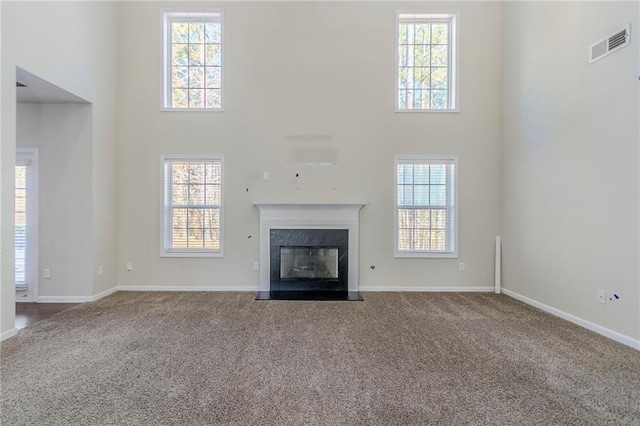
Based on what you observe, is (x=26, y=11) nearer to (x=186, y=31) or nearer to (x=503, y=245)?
(x=186, y=31)

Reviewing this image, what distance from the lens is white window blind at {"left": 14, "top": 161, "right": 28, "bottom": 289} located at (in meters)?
4.19

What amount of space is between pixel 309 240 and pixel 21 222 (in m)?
3.96

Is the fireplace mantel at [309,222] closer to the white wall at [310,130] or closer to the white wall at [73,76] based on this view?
Result: the white wall at [310,130]

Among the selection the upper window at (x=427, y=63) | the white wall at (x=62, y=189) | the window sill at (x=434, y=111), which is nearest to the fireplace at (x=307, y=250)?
the window sill at (x=434, y=111)

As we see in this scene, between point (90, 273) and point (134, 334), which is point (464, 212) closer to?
point (134, 334)

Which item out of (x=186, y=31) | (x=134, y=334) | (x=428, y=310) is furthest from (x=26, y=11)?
(x=428, y=310)

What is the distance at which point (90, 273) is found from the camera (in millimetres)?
4293

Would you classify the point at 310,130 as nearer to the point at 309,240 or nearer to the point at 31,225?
the point at 309,240

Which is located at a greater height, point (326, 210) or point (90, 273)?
point (326, 210)

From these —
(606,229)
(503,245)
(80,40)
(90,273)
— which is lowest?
(90,273)

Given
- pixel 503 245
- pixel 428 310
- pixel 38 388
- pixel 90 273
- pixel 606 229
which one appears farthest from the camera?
pixel 503 245

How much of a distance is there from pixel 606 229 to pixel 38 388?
5.04m

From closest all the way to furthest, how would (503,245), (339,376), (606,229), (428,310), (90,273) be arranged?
(339,376) → (606,229) → (428,310) → (90,273) → (503,245)

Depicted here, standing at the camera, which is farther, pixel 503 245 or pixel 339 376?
pixel 503 245
